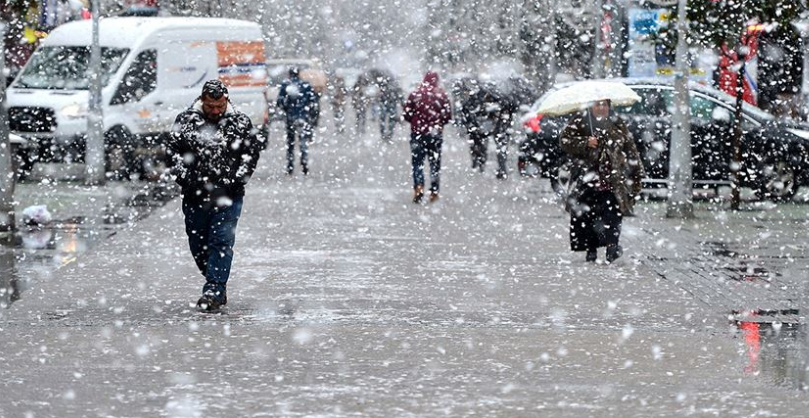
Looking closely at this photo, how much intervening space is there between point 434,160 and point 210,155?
31.9 ft

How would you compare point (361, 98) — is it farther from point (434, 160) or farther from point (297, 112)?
point (434, 160)

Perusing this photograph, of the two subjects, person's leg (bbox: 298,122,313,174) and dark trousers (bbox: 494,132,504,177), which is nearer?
dark trousers (bbox: 494,132,504,177)

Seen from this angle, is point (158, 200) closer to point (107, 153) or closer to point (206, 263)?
point (107, 153)

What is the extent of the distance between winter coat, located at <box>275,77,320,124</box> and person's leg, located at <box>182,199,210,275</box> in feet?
49.0

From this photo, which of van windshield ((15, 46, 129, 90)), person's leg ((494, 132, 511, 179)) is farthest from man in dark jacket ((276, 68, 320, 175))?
person's leg ((494, 132, 511, 179))

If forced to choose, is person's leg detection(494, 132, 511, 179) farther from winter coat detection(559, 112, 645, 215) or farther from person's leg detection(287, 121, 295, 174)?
winter coat detection(559, 112, 645, 215)

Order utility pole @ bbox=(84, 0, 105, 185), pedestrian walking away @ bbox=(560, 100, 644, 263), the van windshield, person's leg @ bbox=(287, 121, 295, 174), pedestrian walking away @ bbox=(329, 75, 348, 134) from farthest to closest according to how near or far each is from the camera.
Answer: pedestrian walking away @ bbox=(329, 75, 348, 134), person's leg @ bbox=(287, 121, 295, 174), the van windshield, utility pole @ bbox=(84, 0, 105, 185), pedestrian walking away @ bbox=(560, 100, 644, 263)

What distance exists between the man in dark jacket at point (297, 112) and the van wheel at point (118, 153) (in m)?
2.62

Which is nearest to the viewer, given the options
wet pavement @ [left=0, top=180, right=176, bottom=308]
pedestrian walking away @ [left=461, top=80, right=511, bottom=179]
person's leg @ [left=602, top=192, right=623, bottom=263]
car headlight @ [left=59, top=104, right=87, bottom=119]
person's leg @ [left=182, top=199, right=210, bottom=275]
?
person's leg @ [left=182, top=199, right=210, bottom=275]

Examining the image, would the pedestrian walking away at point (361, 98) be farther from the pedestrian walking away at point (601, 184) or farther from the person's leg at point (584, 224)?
the person's leg at point (584, 224)

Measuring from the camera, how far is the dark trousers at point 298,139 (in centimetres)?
2561

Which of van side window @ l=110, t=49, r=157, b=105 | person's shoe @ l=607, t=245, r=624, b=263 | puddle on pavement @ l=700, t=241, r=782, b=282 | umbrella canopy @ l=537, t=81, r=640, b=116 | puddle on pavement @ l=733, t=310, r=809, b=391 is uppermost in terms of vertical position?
umbrella canopy @ l=537, t=81, r=640, b=116

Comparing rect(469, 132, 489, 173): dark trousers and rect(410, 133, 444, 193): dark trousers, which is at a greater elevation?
rect(410, 133, 444, 193): dark trousers

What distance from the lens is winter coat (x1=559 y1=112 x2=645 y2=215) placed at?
13844 mm
